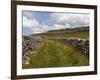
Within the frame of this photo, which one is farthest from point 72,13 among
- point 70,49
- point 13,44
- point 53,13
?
point 13,44

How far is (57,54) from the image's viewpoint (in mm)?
2148

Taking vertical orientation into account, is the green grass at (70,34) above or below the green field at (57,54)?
above

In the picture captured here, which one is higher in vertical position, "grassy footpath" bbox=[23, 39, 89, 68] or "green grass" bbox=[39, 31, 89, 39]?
"green grass" bbox=[39, 31, 89, 39]

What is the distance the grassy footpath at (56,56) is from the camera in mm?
2090

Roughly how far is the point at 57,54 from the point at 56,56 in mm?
22

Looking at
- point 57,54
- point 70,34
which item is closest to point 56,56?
point 57,54

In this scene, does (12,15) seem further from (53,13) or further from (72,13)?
(72,13)

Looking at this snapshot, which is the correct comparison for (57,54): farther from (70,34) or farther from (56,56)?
(70,34)

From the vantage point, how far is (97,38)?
7.50ft

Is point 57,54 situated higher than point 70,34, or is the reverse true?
point 70,34

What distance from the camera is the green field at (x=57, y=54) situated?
82.4 inches

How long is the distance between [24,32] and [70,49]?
0.51 meters

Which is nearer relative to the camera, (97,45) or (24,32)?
(24,32)

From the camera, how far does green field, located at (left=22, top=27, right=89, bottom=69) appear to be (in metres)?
2.09
